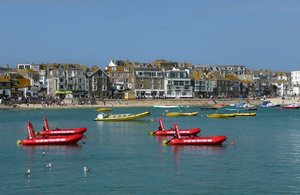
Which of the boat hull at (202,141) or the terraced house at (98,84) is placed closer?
the boat hull at (202,141)

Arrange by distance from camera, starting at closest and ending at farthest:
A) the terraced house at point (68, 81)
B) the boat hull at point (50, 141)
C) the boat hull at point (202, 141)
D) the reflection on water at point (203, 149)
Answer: the reflection on water at point (203, 149) → the boat hull at point (202, 141) → the boat hull at point (50, 141) → the terraced house at point (68, 81)

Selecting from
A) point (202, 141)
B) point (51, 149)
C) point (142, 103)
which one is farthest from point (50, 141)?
point (142, 103)

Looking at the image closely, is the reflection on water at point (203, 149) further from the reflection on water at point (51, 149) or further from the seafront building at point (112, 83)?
the seafront building at point (112, 83)

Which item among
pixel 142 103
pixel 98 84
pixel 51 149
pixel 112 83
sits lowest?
pixel 51 149

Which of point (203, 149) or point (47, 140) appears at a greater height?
point (47, 140)

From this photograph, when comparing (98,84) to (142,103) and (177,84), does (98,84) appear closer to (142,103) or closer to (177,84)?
(142,103)

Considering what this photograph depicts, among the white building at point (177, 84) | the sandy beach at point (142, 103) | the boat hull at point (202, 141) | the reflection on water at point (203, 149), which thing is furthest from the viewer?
the white building at point (177, 84)

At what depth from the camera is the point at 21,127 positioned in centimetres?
8312

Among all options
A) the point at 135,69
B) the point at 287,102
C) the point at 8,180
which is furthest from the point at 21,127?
the point at 287,102

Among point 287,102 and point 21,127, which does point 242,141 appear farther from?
point 287,102

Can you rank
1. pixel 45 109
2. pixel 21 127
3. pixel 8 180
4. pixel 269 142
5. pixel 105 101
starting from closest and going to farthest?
pixel 8 180 → pixel 269 142 → pixel 21 127 → pixel 45 109 → pixel 105 101

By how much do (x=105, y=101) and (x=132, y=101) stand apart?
916 cm

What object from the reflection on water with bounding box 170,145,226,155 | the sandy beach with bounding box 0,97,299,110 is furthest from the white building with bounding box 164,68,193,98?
the reflection on water with bounding box 170,145,226,155

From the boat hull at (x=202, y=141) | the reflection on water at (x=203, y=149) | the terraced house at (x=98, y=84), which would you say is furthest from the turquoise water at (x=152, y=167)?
the terraced house at (x=98, y=84)
